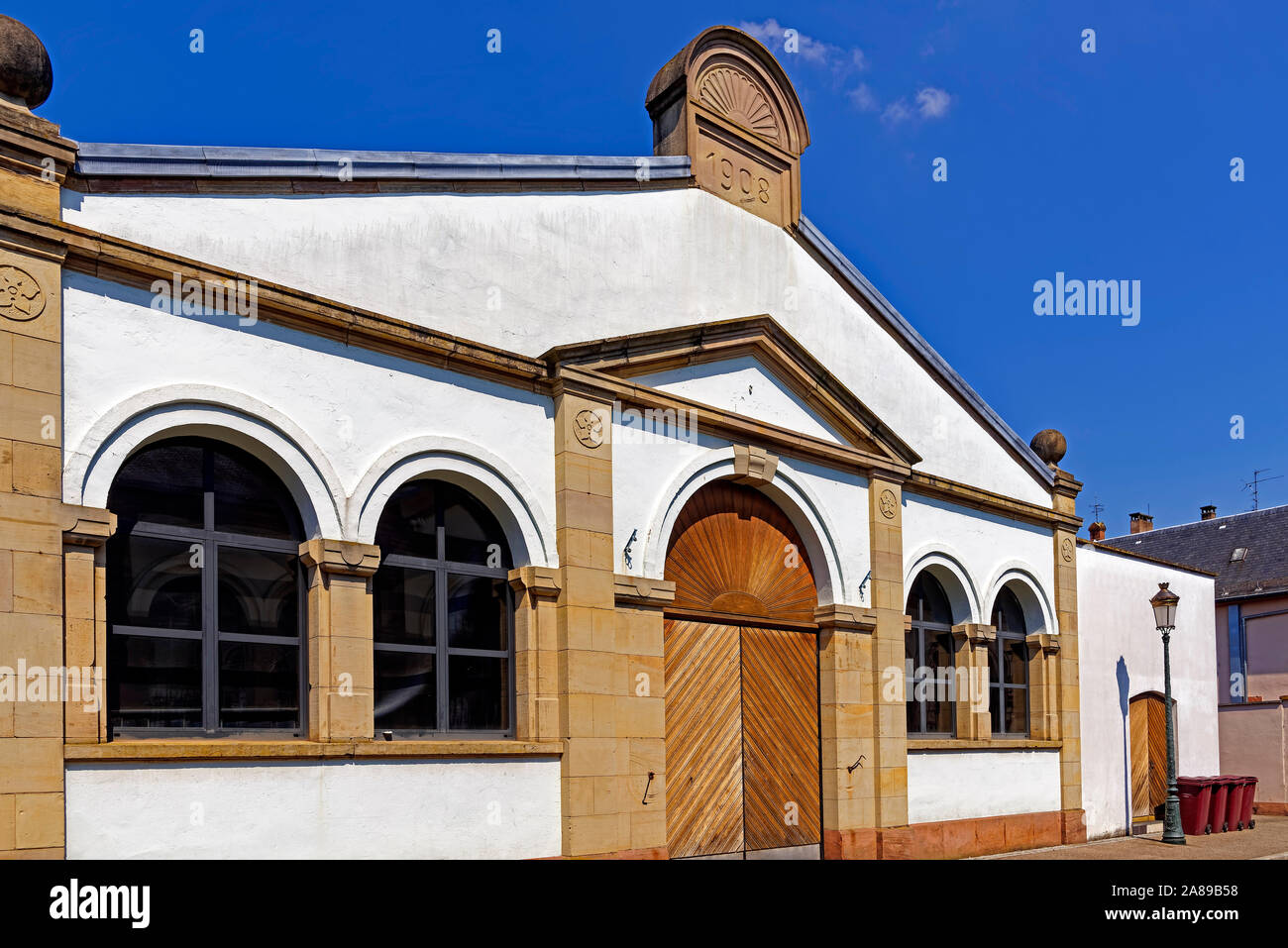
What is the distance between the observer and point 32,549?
6.97 metres

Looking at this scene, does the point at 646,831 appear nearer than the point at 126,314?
No

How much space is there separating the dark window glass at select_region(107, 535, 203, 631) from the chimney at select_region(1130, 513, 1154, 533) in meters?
32.8

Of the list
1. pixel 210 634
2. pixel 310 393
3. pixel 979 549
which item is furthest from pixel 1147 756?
pixel 210 634

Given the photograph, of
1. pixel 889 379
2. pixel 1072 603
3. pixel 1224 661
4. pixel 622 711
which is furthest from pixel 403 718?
pixel 1224 661

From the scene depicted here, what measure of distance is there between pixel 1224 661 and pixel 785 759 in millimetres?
18062

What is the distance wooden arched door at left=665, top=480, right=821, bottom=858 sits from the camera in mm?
11047

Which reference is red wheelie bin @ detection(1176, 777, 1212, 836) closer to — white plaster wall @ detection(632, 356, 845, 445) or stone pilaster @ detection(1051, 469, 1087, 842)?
stone pilaster @ detection(1051, 469, 1087, 842)

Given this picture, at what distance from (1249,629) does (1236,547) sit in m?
3.59

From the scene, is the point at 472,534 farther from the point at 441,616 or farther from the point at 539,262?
the point at 539,262

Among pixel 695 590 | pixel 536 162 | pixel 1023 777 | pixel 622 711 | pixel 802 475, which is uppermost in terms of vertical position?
pixel 536 162

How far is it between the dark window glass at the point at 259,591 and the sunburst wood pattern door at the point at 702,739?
12.3 feet

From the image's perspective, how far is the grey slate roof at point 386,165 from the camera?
789 cm
